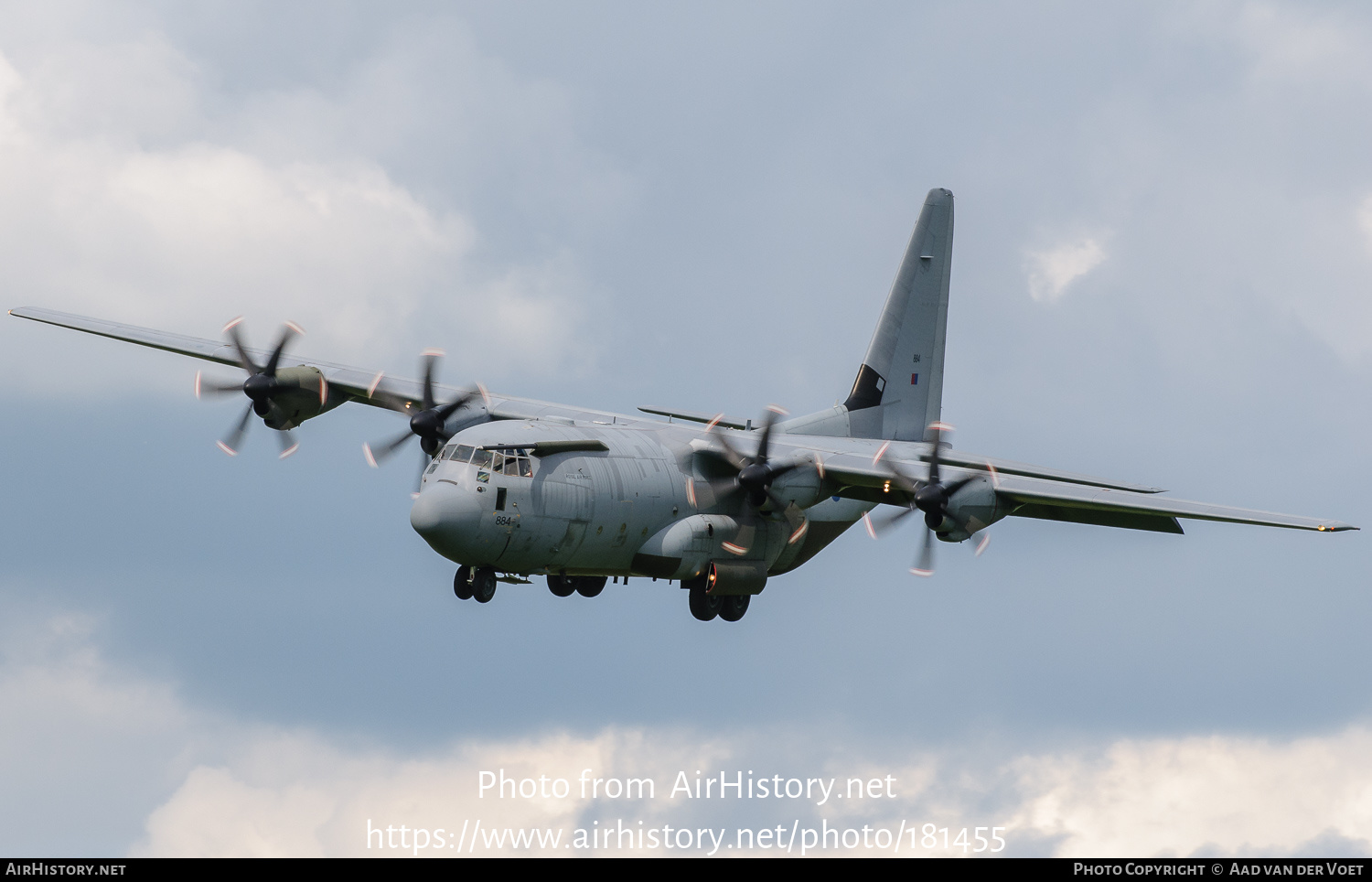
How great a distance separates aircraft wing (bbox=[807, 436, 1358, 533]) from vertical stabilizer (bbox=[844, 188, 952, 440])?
6.40m

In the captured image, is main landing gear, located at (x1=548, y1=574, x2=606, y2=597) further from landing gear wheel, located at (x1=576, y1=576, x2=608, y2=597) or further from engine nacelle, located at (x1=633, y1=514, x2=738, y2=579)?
engine nacelle, located at (x1=633, y1=514, x2=738, y2=579)

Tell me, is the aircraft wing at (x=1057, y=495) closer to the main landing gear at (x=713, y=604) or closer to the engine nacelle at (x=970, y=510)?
the engine nacelle at (x=970, y=510)

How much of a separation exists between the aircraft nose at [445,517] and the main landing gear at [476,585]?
1.76 m

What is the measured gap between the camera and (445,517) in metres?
31.1

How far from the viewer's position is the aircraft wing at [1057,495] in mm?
33188

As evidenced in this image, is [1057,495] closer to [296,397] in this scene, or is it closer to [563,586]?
[563,586]

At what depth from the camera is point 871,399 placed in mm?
45031

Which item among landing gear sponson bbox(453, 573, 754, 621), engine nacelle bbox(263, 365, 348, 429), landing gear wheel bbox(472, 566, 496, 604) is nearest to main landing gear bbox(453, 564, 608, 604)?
landing gear wheel bbox(472, 566, 496, 604)

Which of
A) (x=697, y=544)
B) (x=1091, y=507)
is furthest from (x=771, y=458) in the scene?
(x=1091, y=507)

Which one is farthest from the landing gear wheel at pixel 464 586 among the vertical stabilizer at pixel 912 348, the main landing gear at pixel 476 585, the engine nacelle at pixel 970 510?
the vertical stabilizer at pixel 912 348

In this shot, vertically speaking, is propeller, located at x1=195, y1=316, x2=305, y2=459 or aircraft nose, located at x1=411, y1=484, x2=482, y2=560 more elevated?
propeller, located at x1=195, y1=316, x2=305, y2=459

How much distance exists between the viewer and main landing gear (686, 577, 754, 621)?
3819cm

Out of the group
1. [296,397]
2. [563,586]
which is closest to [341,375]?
[296,397]
